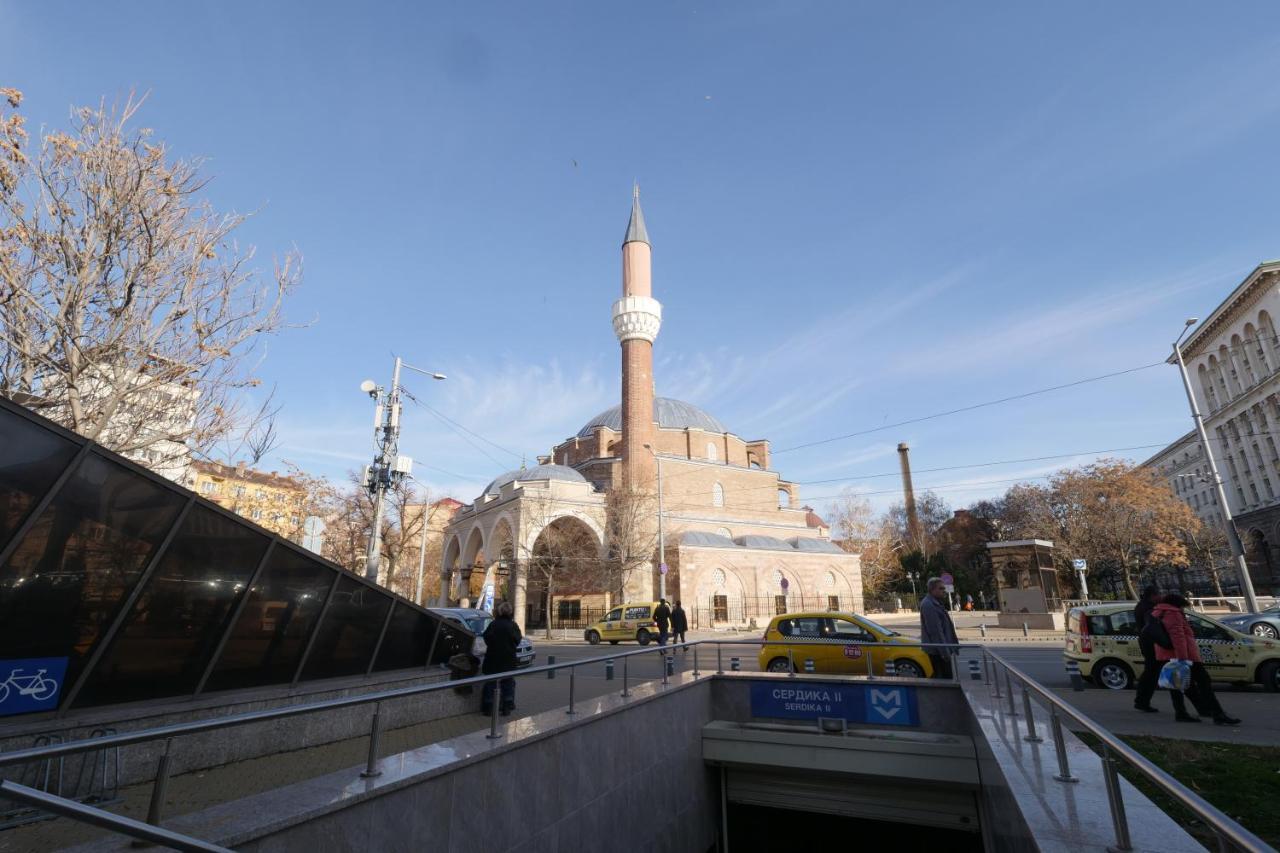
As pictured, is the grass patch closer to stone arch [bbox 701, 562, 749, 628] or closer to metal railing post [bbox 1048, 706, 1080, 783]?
metal railing post [bbox 1048, 706, 1080, 783]

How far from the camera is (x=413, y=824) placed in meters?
4.68

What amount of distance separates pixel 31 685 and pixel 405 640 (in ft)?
15.1

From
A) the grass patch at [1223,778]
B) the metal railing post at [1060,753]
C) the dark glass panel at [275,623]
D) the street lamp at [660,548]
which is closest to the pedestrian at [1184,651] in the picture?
the grass patch at [1223,778]

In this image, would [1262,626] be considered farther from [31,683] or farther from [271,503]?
[271,503]

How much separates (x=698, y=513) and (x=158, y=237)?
40.4 m

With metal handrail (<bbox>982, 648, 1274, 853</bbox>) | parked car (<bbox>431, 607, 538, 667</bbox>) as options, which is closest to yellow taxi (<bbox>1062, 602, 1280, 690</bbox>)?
metal handrail (<bbox>982, 648, 1274, 853</bbox>)

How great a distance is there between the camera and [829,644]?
12086 millimetres

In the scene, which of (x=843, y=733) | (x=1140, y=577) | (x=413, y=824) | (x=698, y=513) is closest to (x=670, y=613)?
(x=843, y=733)

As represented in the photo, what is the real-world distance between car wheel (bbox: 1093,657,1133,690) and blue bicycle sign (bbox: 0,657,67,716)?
14586 mm

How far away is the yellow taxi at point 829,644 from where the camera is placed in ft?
35.1

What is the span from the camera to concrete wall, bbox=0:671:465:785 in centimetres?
513

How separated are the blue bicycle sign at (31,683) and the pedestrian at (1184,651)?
456 inches

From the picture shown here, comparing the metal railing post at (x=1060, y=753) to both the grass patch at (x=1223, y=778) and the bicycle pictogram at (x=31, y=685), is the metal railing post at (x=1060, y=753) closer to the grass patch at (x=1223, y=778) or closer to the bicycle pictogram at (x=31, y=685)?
the grass patch at (x=1223, y=778)

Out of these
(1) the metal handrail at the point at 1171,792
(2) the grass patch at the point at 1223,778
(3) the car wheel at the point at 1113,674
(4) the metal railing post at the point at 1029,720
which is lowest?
(2) the grass patch at the point at 1223,778
